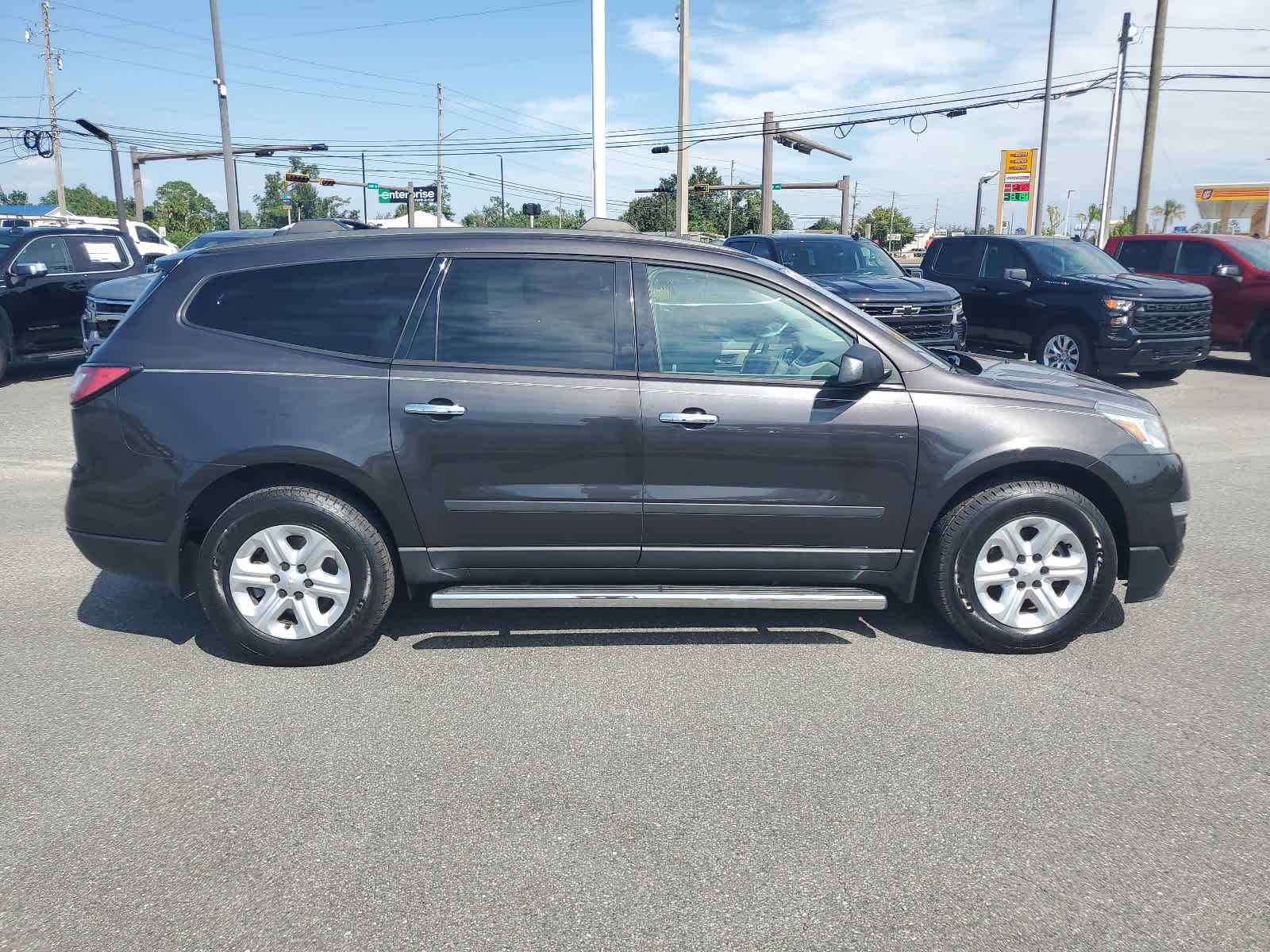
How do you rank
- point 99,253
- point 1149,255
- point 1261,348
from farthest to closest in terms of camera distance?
1. point 1149,255
2. point 1261,348
3. point 99,253

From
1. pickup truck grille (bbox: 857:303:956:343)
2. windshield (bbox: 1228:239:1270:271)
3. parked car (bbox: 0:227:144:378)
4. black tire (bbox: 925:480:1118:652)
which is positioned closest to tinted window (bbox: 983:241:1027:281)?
pickup truck grille (bbox: 857:303:956:343)

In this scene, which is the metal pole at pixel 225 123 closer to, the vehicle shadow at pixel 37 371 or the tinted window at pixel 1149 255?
the vehicle shadow at pixel 37 371

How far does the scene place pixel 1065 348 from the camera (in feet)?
41.7

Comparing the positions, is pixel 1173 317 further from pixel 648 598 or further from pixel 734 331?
pixel 648 598

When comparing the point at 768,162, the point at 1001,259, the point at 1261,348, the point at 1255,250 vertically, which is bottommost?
the point at 1261,348

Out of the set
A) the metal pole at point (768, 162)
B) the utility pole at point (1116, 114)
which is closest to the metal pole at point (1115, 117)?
the utility pole at point (1116, 114)

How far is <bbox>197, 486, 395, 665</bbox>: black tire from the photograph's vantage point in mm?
4109

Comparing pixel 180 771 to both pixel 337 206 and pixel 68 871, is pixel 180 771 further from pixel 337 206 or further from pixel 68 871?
pixel 337 206

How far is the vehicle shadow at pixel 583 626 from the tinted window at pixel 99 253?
34.4 ft

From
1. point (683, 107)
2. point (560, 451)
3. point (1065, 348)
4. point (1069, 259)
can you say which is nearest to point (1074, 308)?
point (1065, 348)

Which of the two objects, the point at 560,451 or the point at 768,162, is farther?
the point at 768,162

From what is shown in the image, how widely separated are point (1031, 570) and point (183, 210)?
4203 inches

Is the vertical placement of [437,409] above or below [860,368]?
below

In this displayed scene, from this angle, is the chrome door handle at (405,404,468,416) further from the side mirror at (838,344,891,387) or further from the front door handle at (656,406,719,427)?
the side mirror at (838,344,891,387)
